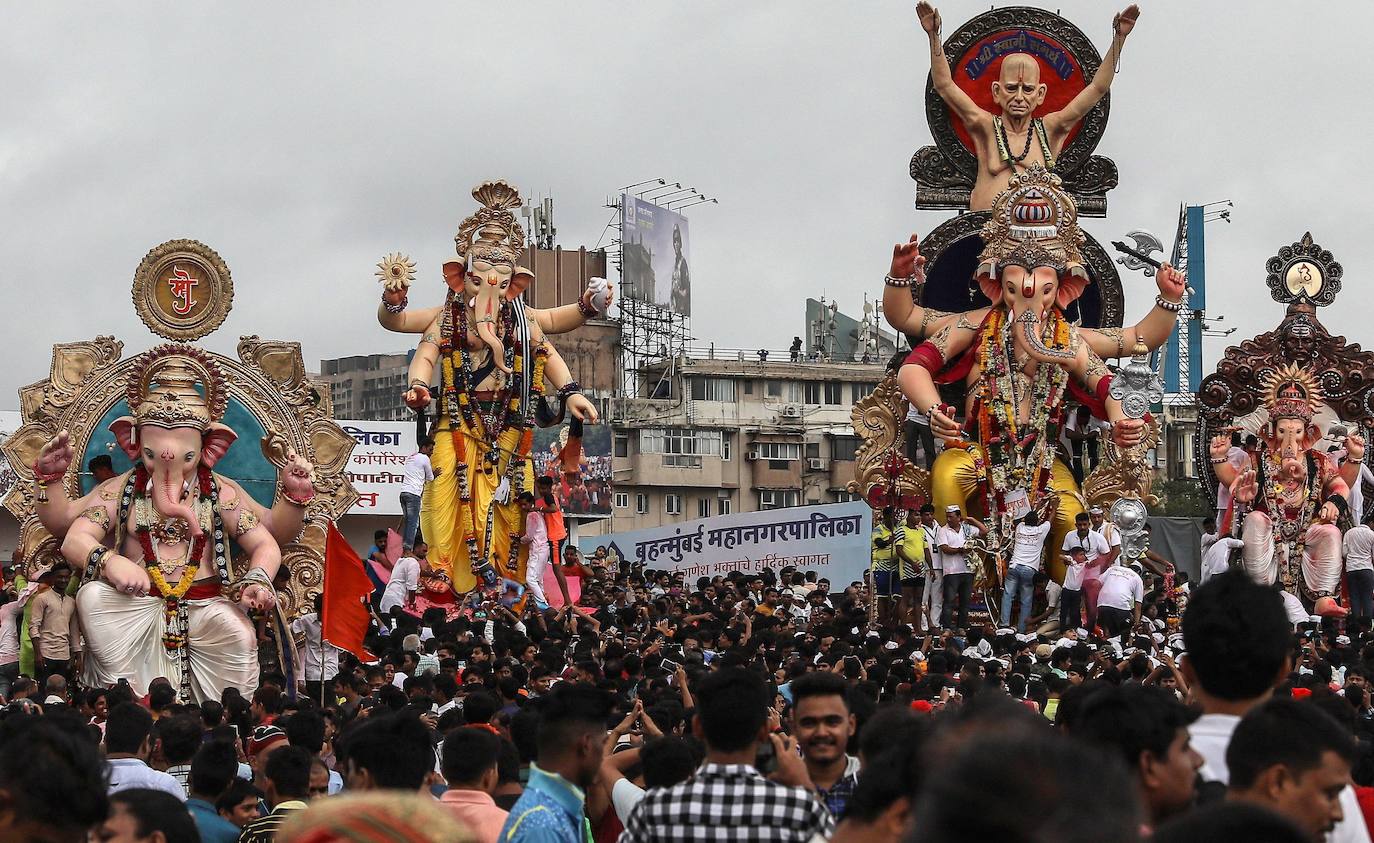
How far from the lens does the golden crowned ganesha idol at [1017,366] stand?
1983 centimetres

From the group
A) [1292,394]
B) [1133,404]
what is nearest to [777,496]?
[1292,394]

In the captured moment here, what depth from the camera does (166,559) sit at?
15.4 m

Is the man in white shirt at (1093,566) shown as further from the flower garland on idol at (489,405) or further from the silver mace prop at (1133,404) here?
the flower garland on idol at (489,405)

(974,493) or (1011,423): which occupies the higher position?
(1011,423)

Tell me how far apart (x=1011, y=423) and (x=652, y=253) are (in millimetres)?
41191

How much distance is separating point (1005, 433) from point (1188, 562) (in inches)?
354

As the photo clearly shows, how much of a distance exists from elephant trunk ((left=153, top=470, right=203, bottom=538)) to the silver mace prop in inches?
340

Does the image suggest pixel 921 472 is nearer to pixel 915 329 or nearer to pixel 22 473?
pixel 915 329

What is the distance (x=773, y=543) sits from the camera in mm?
25422

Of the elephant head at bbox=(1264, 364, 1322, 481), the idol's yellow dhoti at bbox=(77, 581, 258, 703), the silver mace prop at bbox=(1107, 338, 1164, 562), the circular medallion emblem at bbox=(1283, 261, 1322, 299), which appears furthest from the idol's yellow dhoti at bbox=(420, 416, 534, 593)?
the circular medallion emblem at bbox=(1283, 261, 1322, 299)

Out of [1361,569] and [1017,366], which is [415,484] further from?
[1361,569]

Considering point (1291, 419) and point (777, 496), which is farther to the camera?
point (777, 496)

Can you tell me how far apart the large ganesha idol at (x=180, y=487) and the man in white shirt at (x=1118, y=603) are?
6288 mm

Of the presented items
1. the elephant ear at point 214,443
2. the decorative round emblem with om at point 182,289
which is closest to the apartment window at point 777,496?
the decorative round emblem with om at point 182,289
